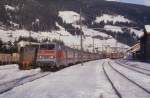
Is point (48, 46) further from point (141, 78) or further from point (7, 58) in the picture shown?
point (7, 58)

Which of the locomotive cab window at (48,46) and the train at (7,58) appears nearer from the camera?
the locomotive cab window at (48,46)

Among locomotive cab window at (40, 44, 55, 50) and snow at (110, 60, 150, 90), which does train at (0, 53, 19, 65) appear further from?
snow at (110, 60, 150, 90)

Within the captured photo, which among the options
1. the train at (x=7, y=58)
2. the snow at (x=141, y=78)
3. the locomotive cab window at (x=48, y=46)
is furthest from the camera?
the train at (x=7, y=58)

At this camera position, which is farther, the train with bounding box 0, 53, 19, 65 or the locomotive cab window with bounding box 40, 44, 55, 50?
the train with bounding box 0, 53, 19, 65

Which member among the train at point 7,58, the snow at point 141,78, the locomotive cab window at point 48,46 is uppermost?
the locomotive cab window at point 48,46

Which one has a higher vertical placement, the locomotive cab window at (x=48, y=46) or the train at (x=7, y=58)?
the locomotive cab window at (x=48, y=46)

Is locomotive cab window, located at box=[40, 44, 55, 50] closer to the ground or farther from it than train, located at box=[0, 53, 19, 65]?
farther from it

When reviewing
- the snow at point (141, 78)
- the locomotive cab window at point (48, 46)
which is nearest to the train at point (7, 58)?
the locomotive cab window at point (48, 46)

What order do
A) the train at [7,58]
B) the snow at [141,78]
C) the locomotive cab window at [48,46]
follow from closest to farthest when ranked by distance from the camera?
the snow at [141,78], the locomotive cab window at [48,46], the train at [7,58]

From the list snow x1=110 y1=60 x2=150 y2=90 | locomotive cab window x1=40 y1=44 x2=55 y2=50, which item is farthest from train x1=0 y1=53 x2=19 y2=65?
snow x1=110 y1=60 x2=150 y2=90

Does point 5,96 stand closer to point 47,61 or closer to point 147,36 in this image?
point 47,61

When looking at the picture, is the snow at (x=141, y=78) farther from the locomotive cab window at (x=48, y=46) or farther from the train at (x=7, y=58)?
the train at (x=7, y=58)

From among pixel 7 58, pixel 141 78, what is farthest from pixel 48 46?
pixel 7 58

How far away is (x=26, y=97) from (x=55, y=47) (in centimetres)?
→ 2428
